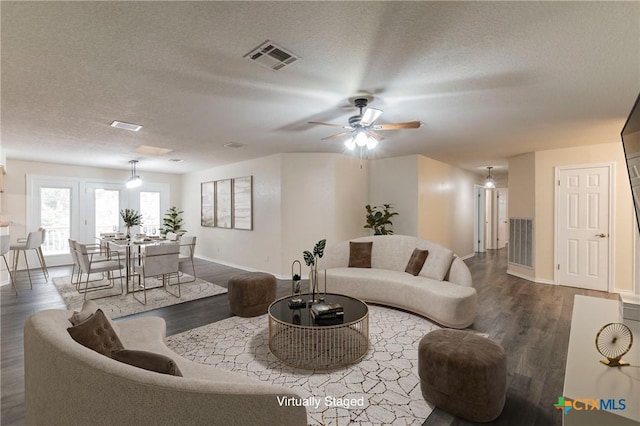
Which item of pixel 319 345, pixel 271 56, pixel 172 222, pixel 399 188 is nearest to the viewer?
pixel 271 56

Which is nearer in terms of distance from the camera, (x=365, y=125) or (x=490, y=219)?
(x=365, y=125)

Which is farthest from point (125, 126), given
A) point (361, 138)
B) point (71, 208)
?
point (71, 208)

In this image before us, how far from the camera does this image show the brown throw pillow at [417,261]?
4.14 meters

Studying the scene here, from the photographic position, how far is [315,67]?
2326mm

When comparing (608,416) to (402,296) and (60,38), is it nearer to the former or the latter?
(402,296)

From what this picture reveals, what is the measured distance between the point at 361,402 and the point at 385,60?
8.55 feet

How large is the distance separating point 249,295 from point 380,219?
134 inches

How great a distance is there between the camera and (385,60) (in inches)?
86.8

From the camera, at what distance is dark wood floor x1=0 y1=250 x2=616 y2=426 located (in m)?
2.06

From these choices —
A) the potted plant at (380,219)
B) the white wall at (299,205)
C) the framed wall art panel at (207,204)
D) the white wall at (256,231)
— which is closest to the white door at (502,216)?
the potted plant at (380,219)

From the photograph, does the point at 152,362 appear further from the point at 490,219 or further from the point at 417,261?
the point at 490,219

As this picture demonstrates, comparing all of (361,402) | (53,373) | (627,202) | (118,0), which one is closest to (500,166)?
(627,202)

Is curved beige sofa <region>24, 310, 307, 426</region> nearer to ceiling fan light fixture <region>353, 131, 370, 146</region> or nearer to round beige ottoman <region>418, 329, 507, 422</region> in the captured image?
round beige ottoman <region>418, 329, 507, 422</region>

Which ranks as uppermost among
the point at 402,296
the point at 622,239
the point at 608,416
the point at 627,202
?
the point at 627,202
